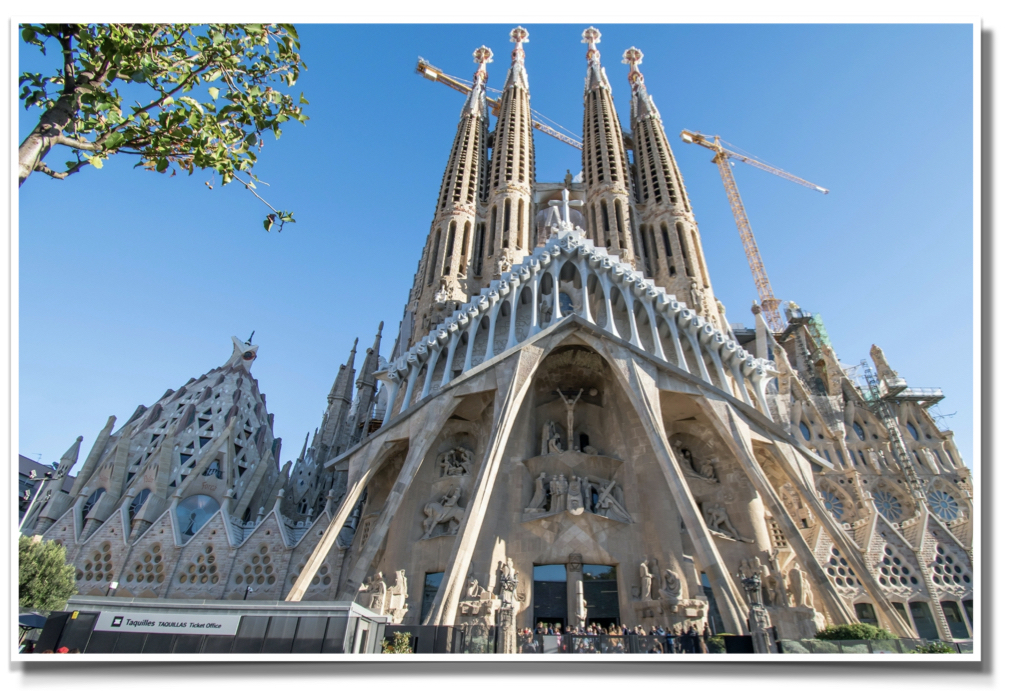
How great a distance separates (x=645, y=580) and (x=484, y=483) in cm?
536

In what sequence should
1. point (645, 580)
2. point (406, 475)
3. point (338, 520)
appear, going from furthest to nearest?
point (406, 475), point (338, 520), point (645, 580)

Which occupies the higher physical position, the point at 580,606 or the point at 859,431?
the point at 859,431

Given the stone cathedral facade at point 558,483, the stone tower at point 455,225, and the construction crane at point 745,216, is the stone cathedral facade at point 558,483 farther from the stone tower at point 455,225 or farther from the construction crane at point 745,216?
the construction crane at point 745,216

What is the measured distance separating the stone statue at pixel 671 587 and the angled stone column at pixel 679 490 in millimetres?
1396

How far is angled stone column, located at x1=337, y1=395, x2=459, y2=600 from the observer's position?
14891 mm

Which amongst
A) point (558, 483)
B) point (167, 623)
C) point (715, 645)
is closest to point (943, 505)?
point (558, 483)

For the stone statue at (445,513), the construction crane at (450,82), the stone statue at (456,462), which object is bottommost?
the stone statue at (445,513)

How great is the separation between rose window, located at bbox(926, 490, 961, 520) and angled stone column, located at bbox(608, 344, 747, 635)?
1551 cm

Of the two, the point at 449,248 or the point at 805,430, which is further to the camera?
the point at 449,248

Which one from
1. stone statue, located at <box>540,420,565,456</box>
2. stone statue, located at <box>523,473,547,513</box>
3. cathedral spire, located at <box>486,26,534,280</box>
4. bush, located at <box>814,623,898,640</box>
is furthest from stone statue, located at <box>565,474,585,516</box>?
cathedral spire, located at <box>486,26,534,280</box>

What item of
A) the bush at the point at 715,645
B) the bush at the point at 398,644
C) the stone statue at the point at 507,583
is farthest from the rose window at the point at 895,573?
the bush at the point at 398,644

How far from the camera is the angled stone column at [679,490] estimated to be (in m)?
12.4

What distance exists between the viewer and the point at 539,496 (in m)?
17.4

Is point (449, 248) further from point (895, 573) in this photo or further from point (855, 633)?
point (895, 573)
